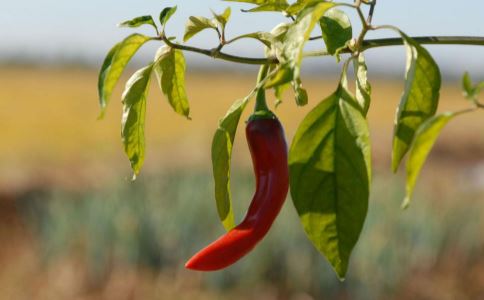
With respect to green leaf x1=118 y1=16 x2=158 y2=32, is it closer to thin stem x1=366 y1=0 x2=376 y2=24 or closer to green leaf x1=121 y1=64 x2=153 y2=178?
green leaf x1=121 y1=64 x2=153 y2=178

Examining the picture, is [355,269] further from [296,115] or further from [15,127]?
[296,115]

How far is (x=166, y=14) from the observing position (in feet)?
2.05

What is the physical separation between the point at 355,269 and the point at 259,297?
0.47m

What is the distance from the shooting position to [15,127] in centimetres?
1594

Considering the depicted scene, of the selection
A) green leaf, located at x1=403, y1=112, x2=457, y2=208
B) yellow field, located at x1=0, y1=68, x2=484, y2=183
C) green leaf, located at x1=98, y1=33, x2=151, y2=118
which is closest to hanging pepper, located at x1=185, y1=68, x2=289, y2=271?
green leaf, located at x1=98, y1=33, x2=151, y2=118

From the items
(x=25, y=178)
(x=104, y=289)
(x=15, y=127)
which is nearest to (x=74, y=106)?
(x=15, y=127)

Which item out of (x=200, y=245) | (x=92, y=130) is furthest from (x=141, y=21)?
(x=92, y=130)

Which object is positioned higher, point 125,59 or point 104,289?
point 125,59

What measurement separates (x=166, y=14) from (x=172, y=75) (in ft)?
0.19

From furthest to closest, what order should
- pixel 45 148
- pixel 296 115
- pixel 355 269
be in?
pixel 296 115 < pixel 45 148 < pixel 355 269

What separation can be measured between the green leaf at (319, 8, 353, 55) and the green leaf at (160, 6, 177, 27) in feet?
0.35

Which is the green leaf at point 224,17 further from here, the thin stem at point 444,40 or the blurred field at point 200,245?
the blurred field at point 200,245

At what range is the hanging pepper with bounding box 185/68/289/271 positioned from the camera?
0.64 meters

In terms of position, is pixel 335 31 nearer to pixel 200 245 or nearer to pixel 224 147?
pixel 224 147
